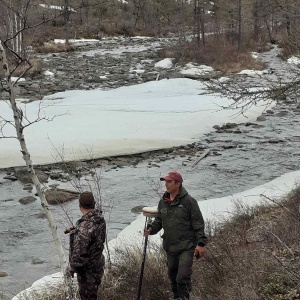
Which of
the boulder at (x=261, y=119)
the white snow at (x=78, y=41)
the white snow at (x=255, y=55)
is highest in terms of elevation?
the white snow at (x=78, y=41)

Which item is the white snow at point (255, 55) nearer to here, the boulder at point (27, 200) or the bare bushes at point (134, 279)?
the boulder at point (27, 200)

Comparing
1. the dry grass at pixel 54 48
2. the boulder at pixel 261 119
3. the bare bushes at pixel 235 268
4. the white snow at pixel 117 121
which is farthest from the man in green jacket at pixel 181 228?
the dry grass at pixel 54 48

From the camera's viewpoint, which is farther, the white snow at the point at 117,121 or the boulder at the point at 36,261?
the white snow at the point at 117,121

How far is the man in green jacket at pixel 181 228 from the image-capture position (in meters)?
5.08

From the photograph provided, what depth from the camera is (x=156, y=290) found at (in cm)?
577

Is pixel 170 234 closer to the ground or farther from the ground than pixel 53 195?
farther from the ground

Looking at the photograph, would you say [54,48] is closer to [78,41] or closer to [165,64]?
[78,41]

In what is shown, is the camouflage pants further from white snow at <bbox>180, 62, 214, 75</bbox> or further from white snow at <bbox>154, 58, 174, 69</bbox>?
white snow at <bbox>154, 58, 174, 69</bbox>

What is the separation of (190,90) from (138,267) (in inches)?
787

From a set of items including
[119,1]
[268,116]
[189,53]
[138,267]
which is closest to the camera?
[138,267]

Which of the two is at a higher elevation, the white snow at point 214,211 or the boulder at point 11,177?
the white snow at point 214,211

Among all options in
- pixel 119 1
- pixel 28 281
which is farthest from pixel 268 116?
pixel 119 1

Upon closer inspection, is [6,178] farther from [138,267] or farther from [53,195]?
[138,267]

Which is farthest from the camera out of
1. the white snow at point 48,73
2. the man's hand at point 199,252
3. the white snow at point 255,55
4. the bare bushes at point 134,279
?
the white snow at point 255,55
